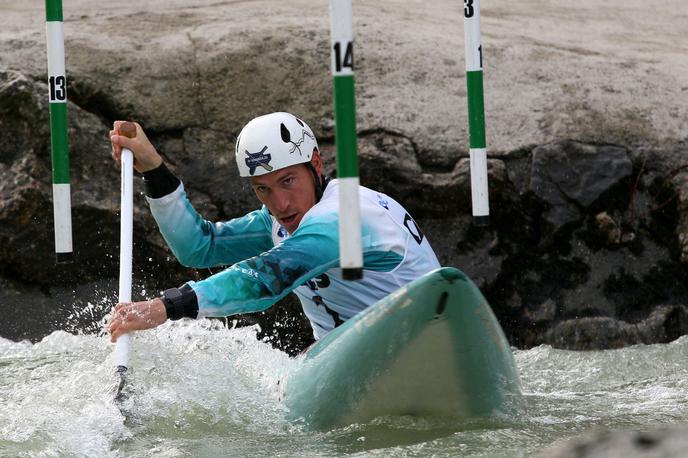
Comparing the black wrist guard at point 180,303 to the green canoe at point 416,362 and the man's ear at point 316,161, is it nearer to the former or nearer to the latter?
the green canoe at point 416,362

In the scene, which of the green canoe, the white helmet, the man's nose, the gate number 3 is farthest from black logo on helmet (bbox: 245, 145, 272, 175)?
the gate number 3

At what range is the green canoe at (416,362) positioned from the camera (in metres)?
3.54

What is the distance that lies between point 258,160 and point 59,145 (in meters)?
0.96

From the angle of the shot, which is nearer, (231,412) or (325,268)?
(325,268)

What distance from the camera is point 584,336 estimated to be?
19.7ft

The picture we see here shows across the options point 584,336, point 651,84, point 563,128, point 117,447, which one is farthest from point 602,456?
point 651,84

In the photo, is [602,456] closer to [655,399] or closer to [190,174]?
[655,399]

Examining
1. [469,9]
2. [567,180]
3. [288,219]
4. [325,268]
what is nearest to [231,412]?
[325,268]

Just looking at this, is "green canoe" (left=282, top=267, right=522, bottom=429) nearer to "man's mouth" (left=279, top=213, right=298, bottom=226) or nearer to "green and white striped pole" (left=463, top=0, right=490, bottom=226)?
"man's mouth" (left=279, top=213, right=298, bottom=226)

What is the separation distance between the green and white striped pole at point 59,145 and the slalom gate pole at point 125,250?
12.5 inches

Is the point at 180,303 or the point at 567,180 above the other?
the point at 567,180

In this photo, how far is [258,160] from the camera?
4094 millimetres

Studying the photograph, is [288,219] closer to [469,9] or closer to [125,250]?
[125,250]

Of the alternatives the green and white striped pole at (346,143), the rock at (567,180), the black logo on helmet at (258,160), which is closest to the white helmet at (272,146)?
the black logo on helmet at (258,160)
